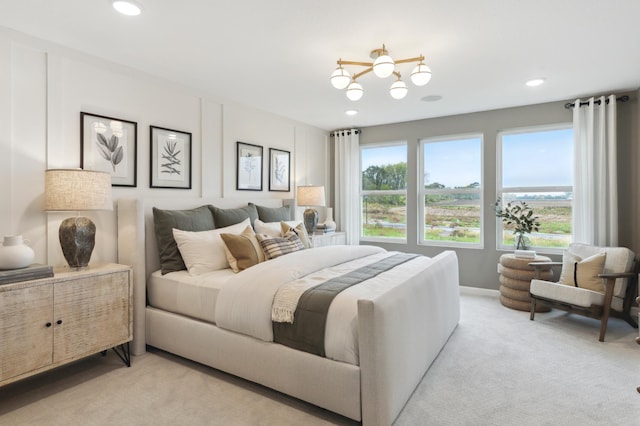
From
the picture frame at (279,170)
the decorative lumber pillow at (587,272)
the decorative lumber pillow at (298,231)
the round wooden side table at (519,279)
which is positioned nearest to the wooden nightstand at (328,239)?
the decorative lumber pillow at (298,231)

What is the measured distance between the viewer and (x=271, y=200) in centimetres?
458

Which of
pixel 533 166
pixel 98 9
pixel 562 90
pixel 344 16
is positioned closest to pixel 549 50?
pixel 562 90

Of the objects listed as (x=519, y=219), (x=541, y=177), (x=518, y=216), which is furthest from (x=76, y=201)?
(x=541, y=177)

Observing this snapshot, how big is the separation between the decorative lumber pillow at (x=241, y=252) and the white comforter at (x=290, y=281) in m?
0.28

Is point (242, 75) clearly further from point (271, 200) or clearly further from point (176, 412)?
point (176, 412)

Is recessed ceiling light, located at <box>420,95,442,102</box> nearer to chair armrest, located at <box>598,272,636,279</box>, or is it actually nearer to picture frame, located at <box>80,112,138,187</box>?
chair armrest, located at <box>598,272,636,279</box>

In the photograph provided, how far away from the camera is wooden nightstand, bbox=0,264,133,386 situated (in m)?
2.04

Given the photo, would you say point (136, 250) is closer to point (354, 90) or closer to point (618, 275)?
point (354, 90)

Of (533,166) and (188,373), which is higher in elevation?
(533,166)

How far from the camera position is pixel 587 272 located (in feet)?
10.9

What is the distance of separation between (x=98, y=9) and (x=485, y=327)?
13.3ft

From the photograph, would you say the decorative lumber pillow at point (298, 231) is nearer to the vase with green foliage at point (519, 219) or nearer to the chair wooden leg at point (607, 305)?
the vase with green foliage at point (519, 219)

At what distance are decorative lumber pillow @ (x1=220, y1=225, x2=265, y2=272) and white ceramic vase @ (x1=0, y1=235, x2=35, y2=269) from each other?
4.27ft

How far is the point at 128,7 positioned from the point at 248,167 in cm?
228
